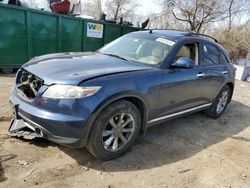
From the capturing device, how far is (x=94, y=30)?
10.9m

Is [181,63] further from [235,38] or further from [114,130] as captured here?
[235,38]

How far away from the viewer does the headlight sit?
3297 millimetres

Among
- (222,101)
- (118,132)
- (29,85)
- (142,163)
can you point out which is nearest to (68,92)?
(29,85)

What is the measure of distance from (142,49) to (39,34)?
18.9ft

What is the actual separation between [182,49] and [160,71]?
0.82 metres

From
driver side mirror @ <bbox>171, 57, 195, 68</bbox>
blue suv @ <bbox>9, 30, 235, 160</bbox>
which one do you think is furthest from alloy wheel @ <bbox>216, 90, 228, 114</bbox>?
driver side mirror @ <bbox>171, 57, 195, 68</bbox>

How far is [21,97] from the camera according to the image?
3.74 metres

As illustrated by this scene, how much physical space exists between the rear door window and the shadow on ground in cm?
125

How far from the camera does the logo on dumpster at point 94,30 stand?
35.2 feet

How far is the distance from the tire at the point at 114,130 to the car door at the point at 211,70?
1964 mm

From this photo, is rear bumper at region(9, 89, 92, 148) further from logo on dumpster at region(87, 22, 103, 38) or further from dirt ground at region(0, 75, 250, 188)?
logo on dumpster at region(87, 22, 103, 38)

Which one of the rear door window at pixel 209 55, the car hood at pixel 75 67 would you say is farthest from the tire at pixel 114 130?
the rear door window at pixel 209 55

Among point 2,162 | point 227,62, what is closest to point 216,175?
point 2,162

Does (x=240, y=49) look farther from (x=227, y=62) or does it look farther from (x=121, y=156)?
(x=121, y=156)
